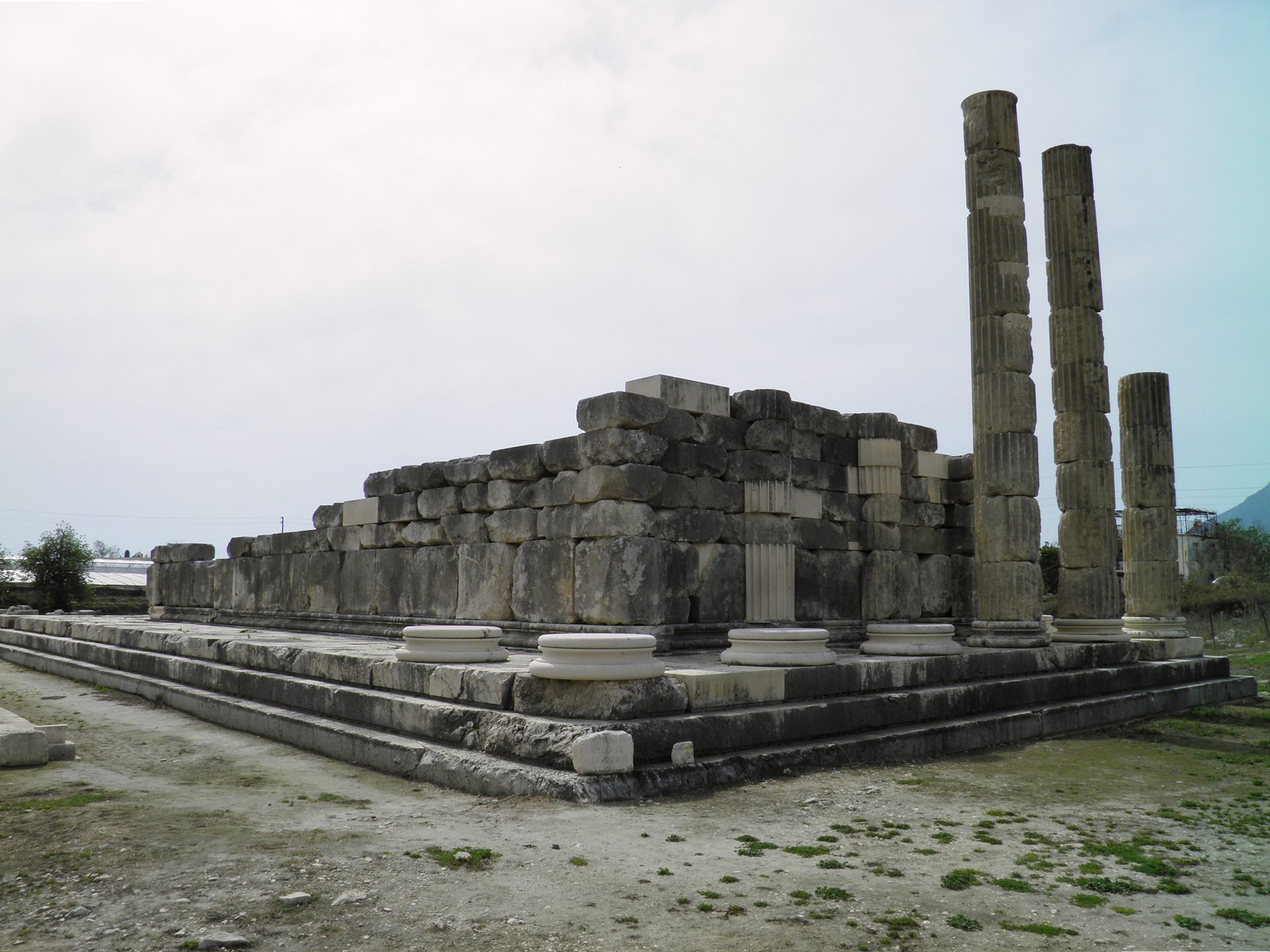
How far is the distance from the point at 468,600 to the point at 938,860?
349 inches

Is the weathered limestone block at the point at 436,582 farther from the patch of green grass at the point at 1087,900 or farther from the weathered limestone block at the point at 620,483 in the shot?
the patch of green grass at the point at 1087,900

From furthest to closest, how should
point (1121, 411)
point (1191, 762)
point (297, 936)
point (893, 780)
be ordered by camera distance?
1. point (1121, 411)
2. point (1191, 762)
3. point (893, 780)
4. point (297, 936)

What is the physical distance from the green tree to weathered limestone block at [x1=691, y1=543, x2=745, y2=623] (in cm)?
2620

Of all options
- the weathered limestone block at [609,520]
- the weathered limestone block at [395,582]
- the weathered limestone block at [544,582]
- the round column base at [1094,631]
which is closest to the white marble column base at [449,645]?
the weathered limestone block at [609,520]

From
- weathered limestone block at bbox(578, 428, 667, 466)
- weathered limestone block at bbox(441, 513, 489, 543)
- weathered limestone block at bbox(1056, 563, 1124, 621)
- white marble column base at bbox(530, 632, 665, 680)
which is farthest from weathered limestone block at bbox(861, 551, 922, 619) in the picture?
white marble column base at bbox(530, 632, 665, 680)

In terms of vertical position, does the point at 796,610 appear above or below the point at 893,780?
above

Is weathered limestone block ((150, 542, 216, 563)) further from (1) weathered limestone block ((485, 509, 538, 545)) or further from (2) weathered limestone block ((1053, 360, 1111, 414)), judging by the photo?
(2) weathered limestone block ((1053, 360, 1111, 414))

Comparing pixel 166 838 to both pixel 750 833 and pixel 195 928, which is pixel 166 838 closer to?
pixel 195 928

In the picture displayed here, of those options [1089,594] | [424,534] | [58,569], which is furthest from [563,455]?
[58,569]

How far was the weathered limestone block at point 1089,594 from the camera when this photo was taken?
13.1 meters

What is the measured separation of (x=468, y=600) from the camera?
509 inches

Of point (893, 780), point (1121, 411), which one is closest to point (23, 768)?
point (893, 780)

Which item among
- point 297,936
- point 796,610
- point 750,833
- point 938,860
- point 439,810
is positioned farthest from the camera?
point 796,610

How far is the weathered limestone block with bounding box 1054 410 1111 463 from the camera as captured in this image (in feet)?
45.0
